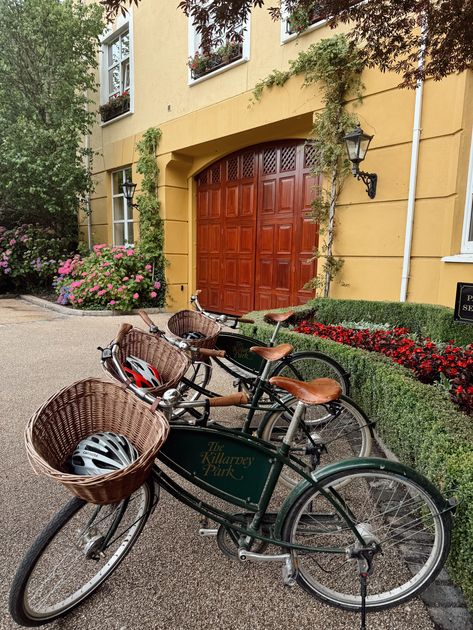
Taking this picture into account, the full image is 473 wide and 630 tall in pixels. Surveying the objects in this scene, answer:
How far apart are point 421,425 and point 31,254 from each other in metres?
11.5

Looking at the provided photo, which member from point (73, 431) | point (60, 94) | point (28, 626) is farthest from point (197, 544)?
point (60, 94)

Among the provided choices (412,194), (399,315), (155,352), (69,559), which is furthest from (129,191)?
(69,559)

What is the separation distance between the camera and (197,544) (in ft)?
6.64

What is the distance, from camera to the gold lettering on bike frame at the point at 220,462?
65.5 inches

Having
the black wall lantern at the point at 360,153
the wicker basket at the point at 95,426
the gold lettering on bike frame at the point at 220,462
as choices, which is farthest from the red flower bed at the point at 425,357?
the black wall lantern at the point at 360,153

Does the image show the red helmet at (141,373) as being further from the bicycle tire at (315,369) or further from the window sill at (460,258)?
the window sill at (460,258)

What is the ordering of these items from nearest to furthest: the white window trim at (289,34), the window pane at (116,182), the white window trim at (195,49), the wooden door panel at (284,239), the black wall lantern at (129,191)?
the white window trim at (289,34), the white window trim at (195,49), the wooden door panel at (284,239), the black wall lantern at (129,191), the window pane at (116,182)

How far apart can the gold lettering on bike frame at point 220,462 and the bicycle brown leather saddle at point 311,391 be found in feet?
1.15

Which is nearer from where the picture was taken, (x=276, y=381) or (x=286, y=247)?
(x=276, y=381)

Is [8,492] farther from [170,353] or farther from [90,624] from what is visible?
[170,353]

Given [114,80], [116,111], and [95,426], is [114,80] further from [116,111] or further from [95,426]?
[95,426]

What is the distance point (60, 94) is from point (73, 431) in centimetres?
1114

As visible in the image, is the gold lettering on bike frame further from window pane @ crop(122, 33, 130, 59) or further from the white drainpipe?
window pane @ crop(122, 33, 130, 59)

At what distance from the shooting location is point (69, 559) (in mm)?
1845
